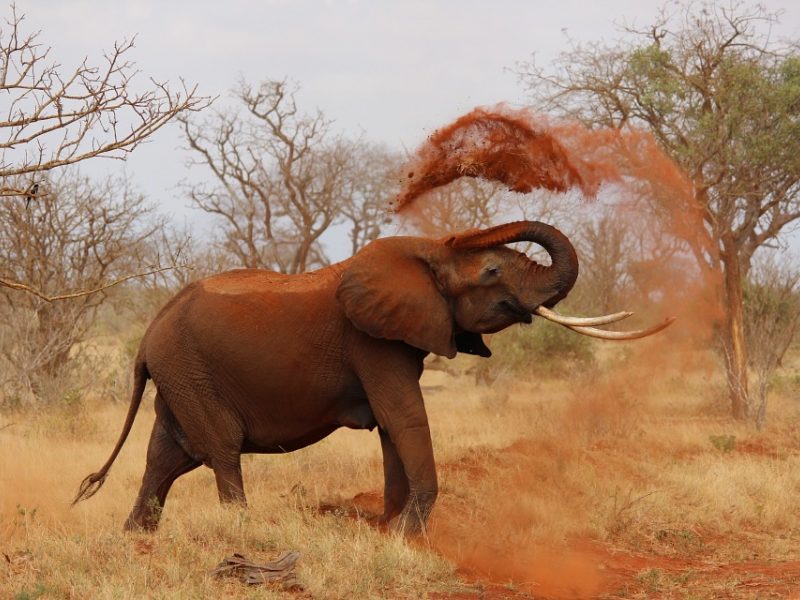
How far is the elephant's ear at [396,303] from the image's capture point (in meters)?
8.82

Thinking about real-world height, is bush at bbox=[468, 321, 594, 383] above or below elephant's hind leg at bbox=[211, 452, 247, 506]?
above

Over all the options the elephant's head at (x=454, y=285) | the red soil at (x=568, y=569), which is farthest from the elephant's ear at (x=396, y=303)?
the red soil at (x=568, y=569)

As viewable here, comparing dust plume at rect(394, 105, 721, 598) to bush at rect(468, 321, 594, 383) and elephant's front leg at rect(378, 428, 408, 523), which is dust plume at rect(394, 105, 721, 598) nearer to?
elephant's front leg at rect(378, 428, 408, 523)

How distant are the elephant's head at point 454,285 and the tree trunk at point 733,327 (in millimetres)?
8389

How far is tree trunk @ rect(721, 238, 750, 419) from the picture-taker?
16547mm

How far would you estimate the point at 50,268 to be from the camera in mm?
19922

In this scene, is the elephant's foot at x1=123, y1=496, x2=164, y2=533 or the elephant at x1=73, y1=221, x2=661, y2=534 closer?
the elephant at x1=73, y1=221, x2=661, y2=534

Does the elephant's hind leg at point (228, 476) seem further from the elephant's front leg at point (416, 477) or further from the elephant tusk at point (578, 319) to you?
the elephant tusk at point (578, 319)

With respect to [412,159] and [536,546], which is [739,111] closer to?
[412,159]

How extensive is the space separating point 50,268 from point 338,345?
40.2 feet

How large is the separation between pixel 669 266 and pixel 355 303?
528 centimetres

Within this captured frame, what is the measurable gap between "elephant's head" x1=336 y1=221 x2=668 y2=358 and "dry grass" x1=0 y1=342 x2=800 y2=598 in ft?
5.45

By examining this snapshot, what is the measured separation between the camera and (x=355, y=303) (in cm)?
887

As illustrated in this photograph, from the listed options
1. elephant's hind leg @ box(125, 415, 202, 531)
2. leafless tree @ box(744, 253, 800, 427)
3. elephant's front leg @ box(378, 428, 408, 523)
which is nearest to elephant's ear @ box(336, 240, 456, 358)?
elephant's front leg @ box(378, 428, 408, 523)
